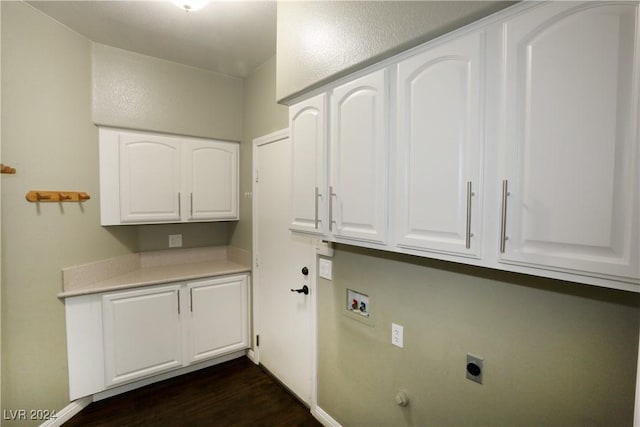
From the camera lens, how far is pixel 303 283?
235 cm

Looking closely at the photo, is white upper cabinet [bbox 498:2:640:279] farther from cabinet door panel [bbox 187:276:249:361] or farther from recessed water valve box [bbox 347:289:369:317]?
cabinet door panel [bbox 187:276:249:361]

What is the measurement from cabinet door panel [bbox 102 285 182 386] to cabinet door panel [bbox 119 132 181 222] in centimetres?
66

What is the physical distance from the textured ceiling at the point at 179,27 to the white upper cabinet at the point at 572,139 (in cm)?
166

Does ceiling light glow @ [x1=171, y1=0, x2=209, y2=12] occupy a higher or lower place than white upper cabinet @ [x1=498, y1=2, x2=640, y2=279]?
higher

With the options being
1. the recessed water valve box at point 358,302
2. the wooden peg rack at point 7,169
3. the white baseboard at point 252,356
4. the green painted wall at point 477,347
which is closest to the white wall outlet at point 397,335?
the green painted wall at point 477,347

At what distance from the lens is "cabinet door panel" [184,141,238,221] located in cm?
287

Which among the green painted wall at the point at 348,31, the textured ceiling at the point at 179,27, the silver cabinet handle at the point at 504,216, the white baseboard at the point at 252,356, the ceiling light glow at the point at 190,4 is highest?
the textured ceiling at the point at 179,27

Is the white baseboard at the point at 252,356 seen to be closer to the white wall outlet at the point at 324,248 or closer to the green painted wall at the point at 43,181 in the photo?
the green painted wall at the point at 43,181

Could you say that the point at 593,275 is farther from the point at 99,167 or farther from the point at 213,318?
the point at 99,167

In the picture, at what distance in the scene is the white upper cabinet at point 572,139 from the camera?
740 mm

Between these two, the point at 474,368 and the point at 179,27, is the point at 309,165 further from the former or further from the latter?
the point at 179,27

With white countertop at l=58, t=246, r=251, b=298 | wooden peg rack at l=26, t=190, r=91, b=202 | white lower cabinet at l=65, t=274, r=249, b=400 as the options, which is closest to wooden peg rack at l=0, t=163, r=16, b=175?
wooden peg rack at l=26, t=190, r=91, b=202

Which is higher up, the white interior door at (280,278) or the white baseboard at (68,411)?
the white interior door at (280,278)

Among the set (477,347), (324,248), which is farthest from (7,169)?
(477,347)
